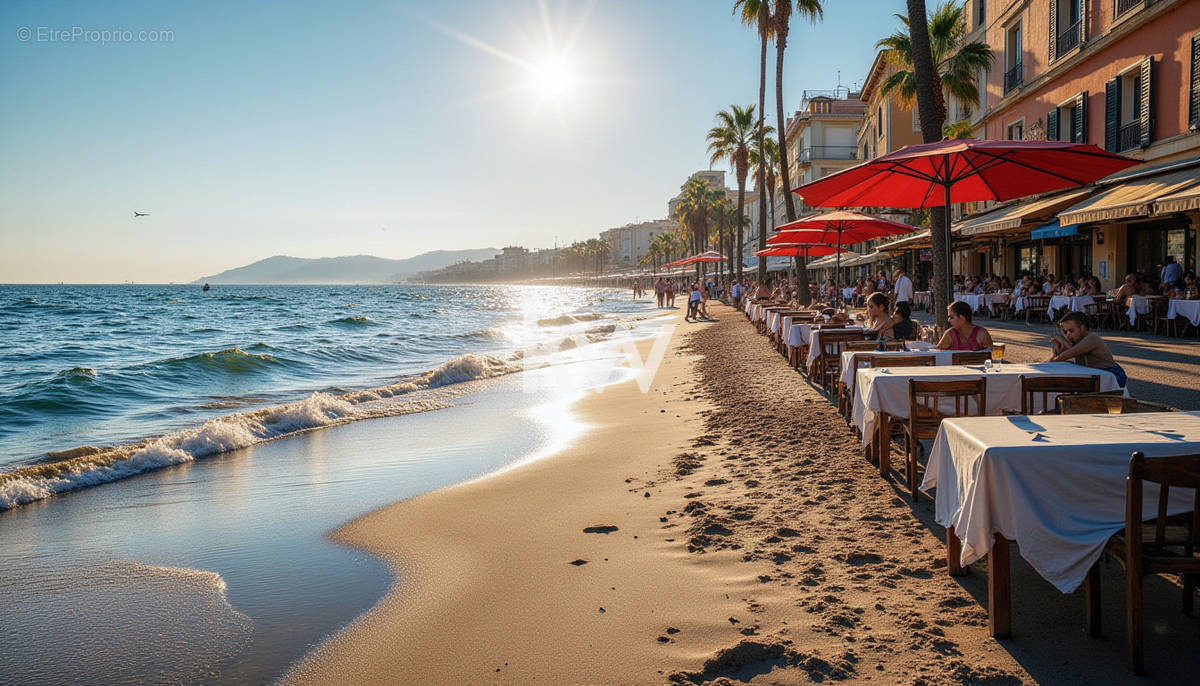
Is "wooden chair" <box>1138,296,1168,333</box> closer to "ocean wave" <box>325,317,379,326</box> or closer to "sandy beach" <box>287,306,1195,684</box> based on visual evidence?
"sandy beach" <box>287,306,1195,684</box>

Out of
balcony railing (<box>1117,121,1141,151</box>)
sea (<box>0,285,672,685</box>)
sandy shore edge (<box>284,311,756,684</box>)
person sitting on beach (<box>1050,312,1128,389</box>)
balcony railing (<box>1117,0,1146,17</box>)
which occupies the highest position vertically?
balcony railing (<box>1117,0,1146,17</box>)

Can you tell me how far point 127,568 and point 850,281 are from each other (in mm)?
46150

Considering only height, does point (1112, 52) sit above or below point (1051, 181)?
above

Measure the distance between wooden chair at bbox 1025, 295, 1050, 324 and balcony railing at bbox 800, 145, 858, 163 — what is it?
38.0 metres

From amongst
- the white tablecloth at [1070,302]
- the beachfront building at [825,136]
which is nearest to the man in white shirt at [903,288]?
the white tablecloth at [1070,302]

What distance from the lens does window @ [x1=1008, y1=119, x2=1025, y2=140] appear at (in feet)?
73.0

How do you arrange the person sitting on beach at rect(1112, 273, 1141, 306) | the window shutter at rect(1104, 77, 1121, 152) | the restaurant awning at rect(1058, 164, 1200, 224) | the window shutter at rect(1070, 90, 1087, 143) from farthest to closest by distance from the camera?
the window shutter at rect(1070, 90, 1087, 143), the window shutter at rect(1104, 77, 1121, 152), the person sitting on beach at rect(1112, 273, 1141, 306), the restaurant awning at rect(1058, 164, 1200, 224)

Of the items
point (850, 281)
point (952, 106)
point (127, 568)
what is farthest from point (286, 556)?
point (850, 281)

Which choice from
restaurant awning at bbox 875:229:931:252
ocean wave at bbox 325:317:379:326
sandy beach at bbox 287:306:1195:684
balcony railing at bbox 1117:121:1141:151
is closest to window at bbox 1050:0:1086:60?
balcony railing at bbox 1117:121:1141:151

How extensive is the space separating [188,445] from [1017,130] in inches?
959

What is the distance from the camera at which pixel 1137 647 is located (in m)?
2.76

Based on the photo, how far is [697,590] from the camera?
3.90m

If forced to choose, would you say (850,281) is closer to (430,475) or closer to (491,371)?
(491,371)

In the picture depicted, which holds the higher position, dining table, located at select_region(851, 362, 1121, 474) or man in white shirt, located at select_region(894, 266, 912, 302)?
man in white shirt, located at select_region(894, 266, 912, 302)
